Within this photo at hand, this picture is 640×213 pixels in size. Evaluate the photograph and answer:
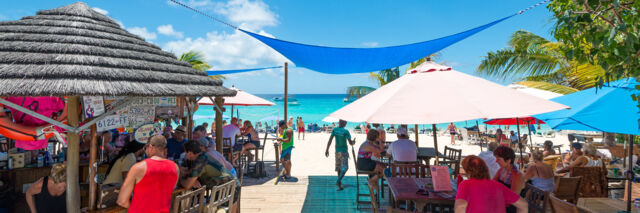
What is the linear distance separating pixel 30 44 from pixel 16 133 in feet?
5.22

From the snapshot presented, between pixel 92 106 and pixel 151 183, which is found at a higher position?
pixel 92 106

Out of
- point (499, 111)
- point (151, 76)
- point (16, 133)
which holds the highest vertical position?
point (151, 76)

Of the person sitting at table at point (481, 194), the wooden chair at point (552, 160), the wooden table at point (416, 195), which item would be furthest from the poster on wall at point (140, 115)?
the wooden chair at point (552, 160)

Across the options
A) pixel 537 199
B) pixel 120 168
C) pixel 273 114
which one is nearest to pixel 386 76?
pixel 537 199

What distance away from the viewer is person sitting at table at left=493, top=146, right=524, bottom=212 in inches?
132

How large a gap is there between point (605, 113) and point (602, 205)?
81.1 inches

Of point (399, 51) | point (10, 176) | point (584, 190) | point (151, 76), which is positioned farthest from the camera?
point (399, 51)

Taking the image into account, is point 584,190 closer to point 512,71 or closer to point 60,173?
point 512,71

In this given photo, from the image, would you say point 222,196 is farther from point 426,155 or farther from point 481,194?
point 426,155

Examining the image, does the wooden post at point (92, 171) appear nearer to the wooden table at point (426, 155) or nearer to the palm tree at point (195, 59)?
the wooden table at point (426, 155)

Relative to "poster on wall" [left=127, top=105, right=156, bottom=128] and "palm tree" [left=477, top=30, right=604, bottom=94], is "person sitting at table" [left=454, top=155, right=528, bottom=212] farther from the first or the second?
"palm tree" [left=477, top=30, right=604, bottom=94]

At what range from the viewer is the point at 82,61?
3.63 meters

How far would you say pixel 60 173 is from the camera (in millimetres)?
3545

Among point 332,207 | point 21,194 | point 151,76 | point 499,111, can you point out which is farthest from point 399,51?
point 21,194
